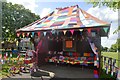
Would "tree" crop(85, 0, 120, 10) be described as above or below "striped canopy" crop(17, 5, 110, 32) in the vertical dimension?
above

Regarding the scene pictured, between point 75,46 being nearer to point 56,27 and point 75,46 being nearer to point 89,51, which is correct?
point 89,51

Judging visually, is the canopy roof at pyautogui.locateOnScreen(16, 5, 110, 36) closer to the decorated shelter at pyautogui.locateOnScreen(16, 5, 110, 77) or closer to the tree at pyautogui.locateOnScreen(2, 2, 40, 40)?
the decorated shelter at pyautogui.locateOnScreen(16, 5, 110, 77)

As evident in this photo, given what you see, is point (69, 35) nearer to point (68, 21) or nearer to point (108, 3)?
point (68, 21)

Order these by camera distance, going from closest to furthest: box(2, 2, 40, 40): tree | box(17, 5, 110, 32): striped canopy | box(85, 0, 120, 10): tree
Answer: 1. box(17, 5, 110, 32): striped canopy
2. box(85, 0, 120, 10): tree
3. box(2, 2, 40, 40): tree

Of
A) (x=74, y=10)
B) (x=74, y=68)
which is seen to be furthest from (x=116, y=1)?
(x=74, y=68)

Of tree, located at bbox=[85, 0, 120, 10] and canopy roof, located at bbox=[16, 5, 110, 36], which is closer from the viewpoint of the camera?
canopy roof, located at bbox=[16, 5, 110, 36]

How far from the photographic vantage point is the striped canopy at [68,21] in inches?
289

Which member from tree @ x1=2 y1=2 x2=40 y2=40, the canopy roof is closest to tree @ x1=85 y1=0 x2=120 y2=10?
the canopy roof

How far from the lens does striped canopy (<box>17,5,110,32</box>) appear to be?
735 cm

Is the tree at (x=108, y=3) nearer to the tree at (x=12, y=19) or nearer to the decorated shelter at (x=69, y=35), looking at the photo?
the decorated shelter at (x=69, y=35)

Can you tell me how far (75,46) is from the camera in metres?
10.2

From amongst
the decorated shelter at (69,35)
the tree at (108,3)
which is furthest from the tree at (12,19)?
the tree at (108,3)

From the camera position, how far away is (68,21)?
8320mm

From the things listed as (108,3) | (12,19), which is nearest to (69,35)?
(108,3)
